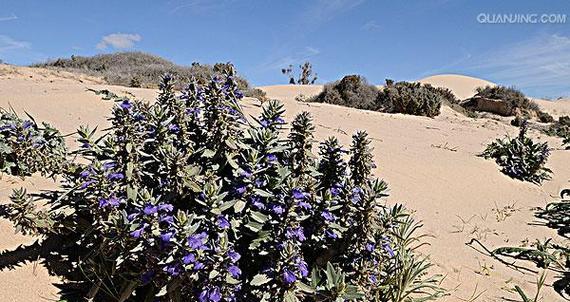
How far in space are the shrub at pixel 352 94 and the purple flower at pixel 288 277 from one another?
12463 mm

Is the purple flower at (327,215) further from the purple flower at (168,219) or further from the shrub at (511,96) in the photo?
the shrub at (511,96)

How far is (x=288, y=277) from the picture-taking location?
199 centimetres

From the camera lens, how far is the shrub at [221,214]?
2027 millimetres

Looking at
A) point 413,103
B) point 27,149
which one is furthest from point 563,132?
point 27,149

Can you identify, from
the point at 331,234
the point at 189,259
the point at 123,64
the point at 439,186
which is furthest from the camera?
the point at 123,64

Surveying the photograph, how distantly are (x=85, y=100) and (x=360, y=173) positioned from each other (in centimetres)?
629

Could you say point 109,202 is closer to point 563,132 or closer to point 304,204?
point 304,204

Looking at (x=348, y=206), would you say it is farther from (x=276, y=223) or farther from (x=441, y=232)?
(x=441, y=232)

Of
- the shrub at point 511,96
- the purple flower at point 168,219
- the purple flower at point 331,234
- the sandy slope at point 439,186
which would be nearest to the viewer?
the purple flower at point 168,219

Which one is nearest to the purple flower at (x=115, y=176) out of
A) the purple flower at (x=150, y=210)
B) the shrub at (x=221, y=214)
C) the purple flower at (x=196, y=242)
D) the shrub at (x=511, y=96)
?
the shrub at (x=221, y=214)

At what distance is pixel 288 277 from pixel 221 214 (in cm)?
49

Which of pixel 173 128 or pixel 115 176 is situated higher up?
pixel 173 128

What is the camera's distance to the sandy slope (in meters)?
3.01

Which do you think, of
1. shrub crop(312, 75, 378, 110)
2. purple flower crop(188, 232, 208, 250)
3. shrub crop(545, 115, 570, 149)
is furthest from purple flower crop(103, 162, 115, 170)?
shrub crop(312, 75, 378, 110)
